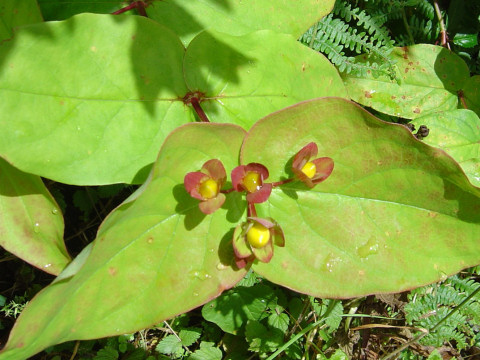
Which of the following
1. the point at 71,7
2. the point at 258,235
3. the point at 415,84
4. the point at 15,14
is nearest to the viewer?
the point at 258,235

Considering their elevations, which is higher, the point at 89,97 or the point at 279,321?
the point at 89,97

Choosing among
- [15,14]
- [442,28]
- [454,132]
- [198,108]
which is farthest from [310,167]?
[442,28]

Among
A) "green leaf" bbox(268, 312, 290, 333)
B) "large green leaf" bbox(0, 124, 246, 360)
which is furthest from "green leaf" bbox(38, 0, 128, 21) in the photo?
"green leaf" bbox(268, 312, 290, 333)

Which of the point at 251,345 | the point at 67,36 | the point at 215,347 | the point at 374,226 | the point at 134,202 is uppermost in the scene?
the point at 67,36

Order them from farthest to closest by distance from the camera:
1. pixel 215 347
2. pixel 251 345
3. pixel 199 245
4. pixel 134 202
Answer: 1. pixel 215 347
2. pixel 251 345
3. pixel 199 245
4. pixel 134 202

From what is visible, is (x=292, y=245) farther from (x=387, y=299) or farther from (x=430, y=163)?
(x=387, y=299)

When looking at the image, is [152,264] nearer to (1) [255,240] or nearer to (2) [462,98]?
(1) [255,240]

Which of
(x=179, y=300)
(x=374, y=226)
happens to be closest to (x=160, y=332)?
(x=179, y=300)
